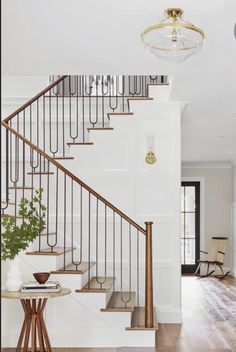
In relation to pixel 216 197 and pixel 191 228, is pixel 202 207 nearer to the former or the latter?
pixel 216 197

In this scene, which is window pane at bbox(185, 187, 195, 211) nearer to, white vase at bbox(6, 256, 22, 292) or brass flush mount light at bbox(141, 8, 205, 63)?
white vase at bbox(6, 256, 22, 292)

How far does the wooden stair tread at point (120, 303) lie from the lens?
16.2 ft

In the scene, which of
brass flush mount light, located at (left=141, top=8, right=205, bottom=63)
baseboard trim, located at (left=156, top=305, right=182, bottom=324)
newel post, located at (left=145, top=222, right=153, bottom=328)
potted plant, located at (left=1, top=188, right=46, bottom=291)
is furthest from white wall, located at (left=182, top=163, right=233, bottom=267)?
brass flush mount light, located at (left=141, top=8, right=205, bottom=63)

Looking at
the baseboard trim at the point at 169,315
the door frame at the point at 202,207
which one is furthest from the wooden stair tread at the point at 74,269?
the door frame at the point at 202,207

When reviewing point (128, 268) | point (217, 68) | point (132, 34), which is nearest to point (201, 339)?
point (128, 268)

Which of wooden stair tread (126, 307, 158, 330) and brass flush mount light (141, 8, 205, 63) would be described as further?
wooden stair tread (126, 307, 158, 330)

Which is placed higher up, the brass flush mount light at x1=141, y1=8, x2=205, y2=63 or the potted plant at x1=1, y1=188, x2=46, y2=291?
the brass flush mount light at x1=141, y1=8, x2=205, y2=63

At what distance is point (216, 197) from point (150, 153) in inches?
246

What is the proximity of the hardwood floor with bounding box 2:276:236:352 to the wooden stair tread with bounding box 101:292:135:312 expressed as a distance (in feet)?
1.27

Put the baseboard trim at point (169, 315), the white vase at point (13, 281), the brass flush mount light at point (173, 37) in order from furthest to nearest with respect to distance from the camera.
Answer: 1. the baseboard trim at point (169, 315)
2. the white vase at point (13, 281)
3. the brass flush mount light at point (173, 37)

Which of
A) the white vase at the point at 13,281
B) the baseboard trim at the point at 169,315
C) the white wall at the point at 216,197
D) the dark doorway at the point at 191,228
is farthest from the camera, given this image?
the dark doorway at the point at 191,228

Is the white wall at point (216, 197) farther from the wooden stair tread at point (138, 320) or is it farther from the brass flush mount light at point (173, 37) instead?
the brass flush mount light at point (173, 37)

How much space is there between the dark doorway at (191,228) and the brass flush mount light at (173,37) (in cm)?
909

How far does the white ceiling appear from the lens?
3.17m
